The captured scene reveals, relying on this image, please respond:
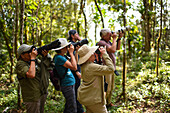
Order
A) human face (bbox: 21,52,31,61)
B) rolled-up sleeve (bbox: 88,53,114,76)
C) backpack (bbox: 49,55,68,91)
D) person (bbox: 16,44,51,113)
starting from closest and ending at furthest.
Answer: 1. rolled-up sleeve (bbox: 88,53,114,76)
2. person (bbox: 16,44,51,113)
3. human face (bbox: 21,52,31,61)
4. backpack (bbox: 49,55,68,91)

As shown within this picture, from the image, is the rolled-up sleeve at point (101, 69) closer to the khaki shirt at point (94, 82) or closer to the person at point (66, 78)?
the khaki shirt at point (94, 82)

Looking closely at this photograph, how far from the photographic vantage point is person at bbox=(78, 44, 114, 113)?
2.76 meters

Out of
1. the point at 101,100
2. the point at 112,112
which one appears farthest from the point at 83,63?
the point at 112,112

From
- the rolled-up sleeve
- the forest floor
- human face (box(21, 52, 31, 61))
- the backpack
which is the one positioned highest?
human face (box(21, 52, 31, 61))

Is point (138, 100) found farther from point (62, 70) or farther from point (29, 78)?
point (29, 78)

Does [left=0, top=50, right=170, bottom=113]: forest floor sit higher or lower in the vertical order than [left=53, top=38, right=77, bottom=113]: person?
lower

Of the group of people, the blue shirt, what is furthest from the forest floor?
the blue shirt

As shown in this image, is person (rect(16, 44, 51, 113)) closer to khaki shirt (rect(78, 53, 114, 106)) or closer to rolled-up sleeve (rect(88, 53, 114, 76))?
khaki shirt (rect(78, 53, 114, 106))

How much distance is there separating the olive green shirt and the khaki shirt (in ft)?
3.08

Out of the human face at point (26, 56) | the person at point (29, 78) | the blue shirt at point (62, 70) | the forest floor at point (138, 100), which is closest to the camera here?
the person at point (29, 78)

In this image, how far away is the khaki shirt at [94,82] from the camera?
2.76 meters

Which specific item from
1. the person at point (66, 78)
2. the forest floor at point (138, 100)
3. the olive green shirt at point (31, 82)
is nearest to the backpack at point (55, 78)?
the person at point (66, 78)

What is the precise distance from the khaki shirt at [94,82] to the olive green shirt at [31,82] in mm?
940

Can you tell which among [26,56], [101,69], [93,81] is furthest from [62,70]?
[101,69]
